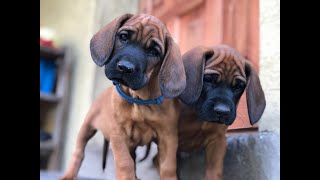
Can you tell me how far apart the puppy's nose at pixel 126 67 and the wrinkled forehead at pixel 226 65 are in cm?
39

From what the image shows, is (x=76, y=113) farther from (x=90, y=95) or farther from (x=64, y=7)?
(x=64, y=7)

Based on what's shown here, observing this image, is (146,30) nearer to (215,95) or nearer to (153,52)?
(153,52)

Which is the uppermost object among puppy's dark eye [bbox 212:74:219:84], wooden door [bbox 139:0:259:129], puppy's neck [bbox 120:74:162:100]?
wooden door [bbox 139:0:259:129]

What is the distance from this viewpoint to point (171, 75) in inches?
63.6

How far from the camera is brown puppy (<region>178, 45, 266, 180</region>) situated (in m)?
1.63

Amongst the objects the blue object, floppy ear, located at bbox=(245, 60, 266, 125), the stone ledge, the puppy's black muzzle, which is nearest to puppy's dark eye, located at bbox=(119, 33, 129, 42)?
the puppy's black muzzle

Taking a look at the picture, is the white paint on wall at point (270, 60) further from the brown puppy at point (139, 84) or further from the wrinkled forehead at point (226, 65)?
the brown puppy at point (139, 84)

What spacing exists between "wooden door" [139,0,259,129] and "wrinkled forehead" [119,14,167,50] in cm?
59

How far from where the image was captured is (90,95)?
3.57 metres

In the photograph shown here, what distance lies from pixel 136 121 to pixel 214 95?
0.35 m

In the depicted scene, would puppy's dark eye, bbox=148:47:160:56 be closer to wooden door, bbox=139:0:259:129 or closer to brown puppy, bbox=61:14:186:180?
brown puppy, bbox=61:14:186:180
